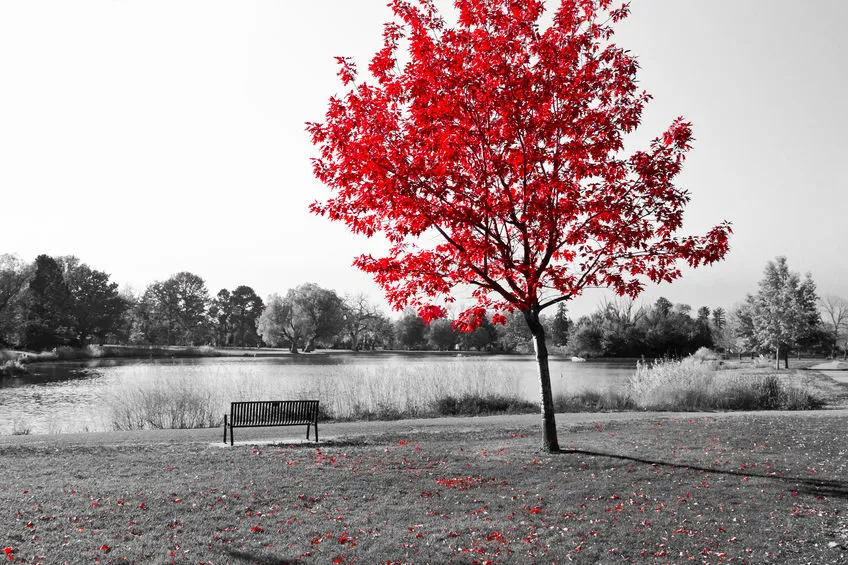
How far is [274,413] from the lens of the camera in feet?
48.0

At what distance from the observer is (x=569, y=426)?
16.6m

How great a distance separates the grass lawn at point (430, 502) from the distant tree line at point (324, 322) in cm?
2447

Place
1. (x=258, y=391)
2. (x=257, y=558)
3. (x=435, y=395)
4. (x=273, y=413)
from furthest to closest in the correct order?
(x=258, y=391)
(x=435, y=395)
(x=273, y=413)
(x=257, y=558)

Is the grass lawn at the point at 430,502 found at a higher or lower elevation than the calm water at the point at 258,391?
lower

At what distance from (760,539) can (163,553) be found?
640 centimetres

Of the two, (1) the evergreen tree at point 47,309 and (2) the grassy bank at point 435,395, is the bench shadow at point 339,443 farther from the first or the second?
(1) the evergreen tree at point 47,309

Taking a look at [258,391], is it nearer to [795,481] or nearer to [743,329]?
[795,481]

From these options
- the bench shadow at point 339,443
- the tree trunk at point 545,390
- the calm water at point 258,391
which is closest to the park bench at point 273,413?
the bench shadow at point 339,443

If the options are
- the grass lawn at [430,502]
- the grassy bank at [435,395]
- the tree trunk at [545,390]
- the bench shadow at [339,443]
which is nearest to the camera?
the grass lawn at [430,502]

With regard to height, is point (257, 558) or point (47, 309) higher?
point (47, 309)

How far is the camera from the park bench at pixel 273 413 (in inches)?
567

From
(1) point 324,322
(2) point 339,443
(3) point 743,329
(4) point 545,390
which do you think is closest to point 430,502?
(4) point 545,390

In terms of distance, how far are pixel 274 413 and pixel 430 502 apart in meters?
6.88

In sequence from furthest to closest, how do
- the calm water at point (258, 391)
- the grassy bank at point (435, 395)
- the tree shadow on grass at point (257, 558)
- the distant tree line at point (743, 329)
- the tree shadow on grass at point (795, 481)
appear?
the distant tree line at point (743, 329), the calm water at point (258, 391), the grassy bank at point (435, 395), the tree shadow on grass at point (795, 481), the tree shadow on grass at point (257, 558)
